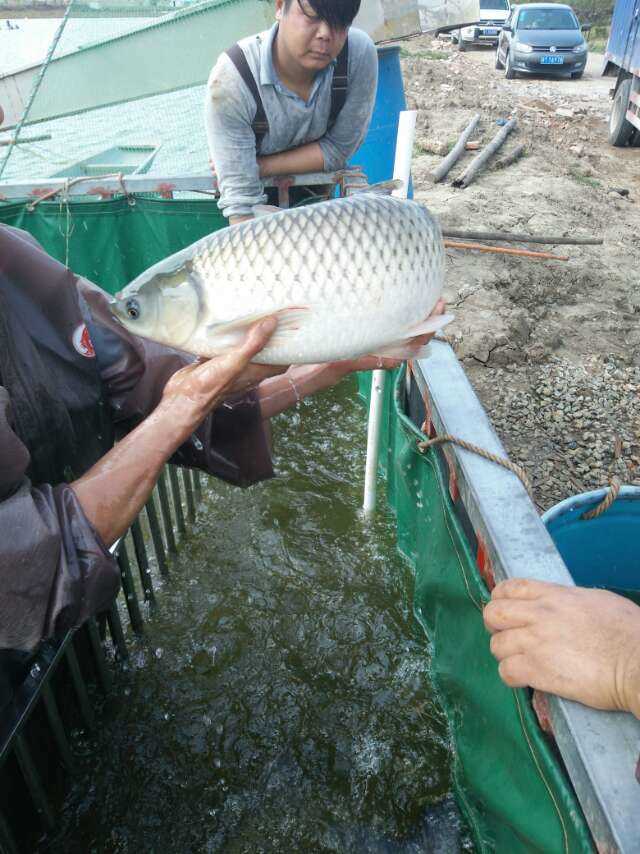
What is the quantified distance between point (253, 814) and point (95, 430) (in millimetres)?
1474

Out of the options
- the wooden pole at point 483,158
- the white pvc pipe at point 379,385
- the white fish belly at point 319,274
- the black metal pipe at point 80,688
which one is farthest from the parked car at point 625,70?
the black metal pipe at point 80,688

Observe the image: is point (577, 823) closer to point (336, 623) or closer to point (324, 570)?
point (336, 623)

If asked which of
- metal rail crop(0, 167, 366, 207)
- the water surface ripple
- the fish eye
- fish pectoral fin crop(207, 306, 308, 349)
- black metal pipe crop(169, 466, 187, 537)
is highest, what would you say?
the fish eye

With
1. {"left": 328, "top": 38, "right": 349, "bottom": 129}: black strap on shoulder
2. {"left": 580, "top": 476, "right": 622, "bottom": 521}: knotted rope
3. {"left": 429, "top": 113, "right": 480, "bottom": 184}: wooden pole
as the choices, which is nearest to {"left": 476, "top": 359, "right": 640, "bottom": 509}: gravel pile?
{"left": 580, "top": 476, "right": 622, "bottom": 521}: knotted rope

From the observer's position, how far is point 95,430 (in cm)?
203

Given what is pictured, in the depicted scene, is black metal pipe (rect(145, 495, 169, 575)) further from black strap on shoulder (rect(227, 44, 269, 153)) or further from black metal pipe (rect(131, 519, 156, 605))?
black strap on shoulder (rect(227, 44, 269, 153))


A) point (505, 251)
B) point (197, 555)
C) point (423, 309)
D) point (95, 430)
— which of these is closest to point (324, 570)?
point (197, 555)

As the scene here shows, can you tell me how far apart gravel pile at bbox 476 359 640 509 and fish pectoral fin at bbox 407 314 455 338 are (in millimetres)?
2076

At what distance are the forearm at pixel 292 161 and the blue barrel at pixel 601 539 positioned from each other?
2.45m

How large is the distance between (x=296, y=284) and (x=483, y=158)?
9258 mm

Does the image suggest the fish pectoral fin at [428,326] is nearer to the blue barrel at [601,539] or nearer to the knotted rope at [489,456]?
the knotted rope at [489,456]

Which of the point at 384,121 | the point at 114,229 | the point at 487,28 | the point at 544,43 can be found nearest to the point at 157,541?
the point at 114,229

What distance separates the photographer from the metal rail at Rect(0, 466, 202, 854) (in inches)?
68.5

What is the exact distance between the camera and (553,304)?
5.58 meters
